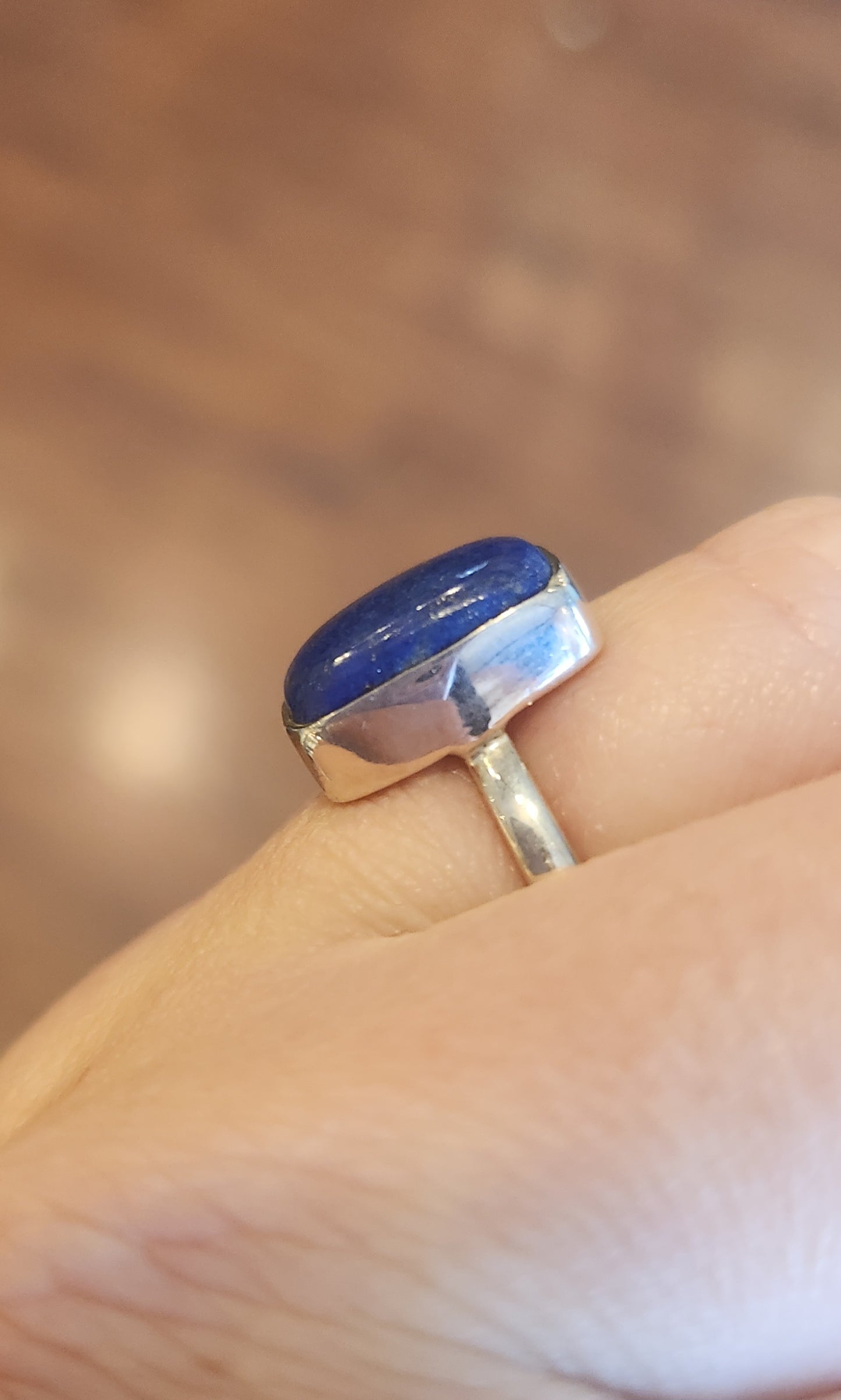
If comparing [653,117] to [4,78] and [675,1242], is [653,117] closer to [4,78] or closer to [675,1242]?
[4,78]

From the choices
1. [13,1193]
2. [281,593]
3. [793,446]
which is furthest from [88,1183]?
[793,446]

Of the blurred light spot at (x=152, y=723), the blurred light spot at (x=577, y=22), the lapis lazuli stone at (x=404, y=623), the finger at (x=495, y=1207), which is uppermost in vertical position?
the blurred light spot at (x=577, y=22)

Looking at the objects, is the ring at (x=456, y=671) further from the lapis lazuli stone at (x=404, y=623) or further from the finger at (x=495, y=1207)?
the finger at (x=495, y=1207)

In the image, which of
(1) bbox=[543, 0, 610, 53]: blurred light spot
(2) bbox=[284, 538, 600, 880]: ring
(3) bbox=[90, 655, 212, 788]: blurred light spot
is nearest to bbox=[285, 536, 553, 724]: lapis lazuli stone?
(2) bbox=[284, 538, 600, 880]: ring

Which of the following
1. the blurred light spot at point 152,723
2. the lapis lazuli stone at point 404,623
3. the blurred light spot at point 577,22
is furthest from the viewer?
the blurred light spot at point 577,22

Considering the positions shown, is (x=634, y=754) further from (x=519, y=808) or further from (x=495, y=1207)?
(x=495, y=1207)

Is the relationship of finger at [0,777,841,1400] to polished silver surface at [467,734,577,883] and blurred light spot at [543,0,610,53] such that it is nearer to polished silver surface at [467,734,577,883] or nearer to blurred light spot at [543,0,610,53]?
polished silver surface at [467,734,577,883]

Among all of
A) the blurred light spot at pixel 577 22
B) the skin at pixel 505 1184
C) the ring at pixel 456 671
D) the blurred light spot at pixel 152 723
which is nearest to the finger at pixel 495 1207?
the skin at pixel 505 1184

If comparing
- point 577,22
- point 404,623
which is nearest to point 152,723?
point 404,623
